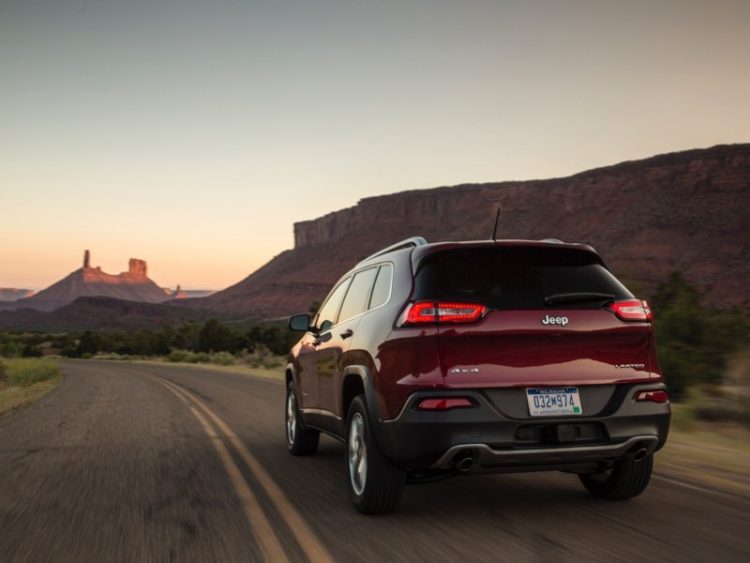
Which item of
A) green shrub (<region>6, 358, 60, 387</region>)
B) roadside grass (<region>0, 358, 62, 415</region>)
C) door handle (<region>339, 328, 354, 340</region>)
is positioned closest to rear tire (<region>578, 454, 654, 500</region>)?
door handle (<region>339, 328, 354, 340</region>)

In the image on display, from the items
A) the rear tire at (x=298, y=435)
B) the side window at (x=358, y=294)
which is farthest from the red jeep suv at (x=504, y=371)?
the rear tire at (x=298, y=435)

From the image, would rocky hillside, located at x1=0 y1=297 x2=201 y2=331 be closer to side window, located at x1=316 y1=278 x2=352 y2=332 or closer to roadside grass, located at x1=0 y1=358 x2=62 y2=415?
roadside grass, located at x1=0 y1=358 x2=62 y2=415

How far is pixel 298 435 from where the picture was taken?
26.5 ft

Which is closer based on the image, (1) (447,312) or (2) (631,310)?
(1) (447,312)

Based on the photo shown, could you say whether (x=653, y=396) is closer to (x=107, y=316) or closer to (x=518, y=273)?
(x=518, y=273)

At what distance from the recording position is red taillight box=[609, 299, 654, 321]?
4918 mm

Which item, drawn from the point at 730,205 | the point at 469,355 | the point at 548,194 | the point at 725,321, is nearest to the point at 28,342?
the point at 548,194

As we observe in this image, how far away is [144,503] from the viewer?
229 inches

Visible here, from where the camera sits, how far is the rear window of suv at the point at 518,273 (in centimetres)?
500

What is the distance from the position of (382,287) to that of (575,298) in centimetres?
144

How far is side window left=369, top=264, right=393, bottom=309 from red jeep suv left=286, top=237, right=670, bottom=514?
0.18 ft

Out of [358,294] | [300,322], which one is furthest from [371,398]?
[300,322]

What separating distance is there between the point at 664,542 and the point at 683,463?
3200mm

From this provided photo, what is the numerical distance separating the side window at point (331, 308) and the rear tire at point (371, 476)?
5.60ft
